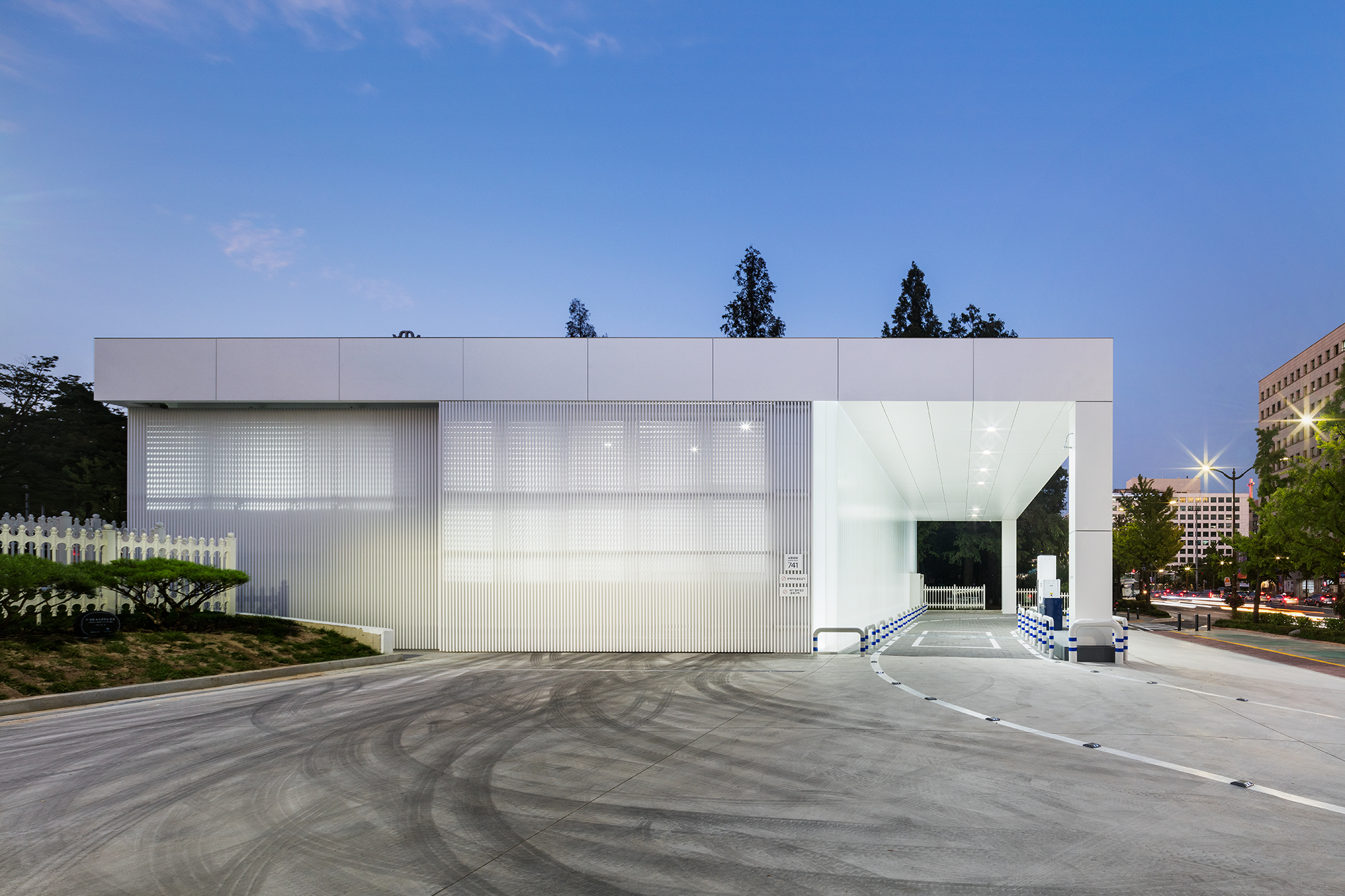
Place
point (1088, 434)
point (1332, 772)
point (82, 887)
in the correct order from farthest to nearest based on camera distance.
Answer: point (1088, 434), point (1332, 772), point (82, 887)

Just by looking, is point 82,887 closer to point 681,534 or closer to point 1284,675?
point 681,534

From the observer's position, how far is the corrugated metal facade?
64.1ft

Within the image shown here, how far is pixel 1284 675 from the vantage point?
17094 millimetres

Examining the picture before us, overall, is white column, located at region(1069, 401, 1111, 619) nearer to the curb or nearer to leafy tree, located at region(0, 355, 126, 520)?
the curb

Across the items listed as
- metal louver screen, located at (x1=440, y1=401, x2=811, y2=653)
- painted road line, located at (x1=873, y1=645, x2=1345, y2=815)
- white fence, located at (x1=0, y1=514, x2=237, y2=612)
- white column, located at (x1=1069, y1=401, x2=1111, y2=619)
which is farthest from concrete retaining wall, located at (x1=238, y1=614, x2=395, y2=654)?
white column, located at (x1=1069, y1=401, x2=1111, y2=619)

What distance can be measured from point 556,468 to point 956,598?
40253 millimetres

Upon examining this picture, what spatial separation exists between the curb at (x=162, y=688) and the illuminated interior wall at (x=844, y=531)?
988 centimetres

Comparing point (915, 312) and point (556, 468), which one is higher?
point (915, 312)

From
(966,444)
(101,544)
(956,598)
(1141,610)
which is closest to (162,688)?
(101,544)

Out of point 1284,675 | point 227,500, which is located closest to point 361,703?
point 227,500

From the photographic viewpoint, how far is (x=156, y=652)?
14633 millimetres

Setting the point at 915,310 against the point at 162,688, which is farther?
the point at 915,310

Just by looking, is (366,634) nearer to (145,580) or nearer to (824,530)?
(145,580)

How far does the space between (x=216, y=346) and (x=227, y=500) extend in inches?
144
